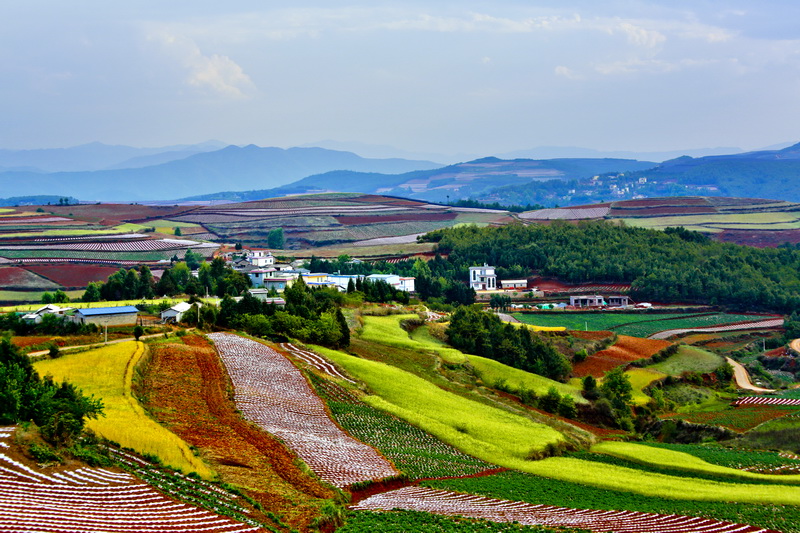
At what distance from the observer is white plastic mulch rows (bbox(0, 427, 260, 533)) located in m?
20.6

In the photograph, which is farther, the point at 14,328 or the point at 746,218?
the point at 746,218

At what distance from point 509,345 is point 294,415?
34.2 meters

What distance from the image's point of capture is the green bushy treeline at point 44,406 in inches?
1053

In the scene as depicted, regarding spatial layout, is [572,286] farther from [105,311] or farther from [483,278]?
[105,311]

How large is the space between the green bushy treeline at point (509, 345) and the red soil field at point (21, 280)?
53.0 meters

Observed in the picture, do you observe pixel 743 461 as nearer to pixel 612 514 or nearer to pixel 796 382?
pixel 612 514

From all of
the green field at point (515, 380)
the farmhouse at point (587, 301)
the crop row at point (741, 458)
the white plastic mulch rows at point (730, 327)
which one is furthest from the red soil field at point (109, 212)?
the crop row at point (741, 458)

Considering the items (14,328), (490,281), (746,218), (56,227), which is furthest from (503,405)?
(746,218)

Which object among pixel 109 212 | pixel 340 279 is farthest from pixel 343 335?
pixel 109 212

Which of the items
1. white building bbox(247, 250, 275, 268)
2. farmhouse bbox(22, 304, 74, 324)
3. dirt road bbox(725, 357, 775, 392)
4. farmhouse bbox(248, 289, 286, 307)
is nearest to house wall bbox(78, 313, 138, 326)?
farmhouse bbox(22, 304, 74, 324)

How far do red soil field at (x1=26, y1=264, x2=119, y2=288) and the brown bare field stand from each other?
64810 mm

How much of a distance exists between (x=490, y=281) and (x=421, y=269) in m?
8.93

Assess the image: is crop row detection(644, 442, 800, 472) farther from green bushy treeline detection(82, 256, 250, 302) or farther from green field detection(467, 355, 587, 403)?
green bushy treeline detection(82, 256, 250, 302)

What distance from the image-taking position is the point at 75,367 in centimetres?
3938
